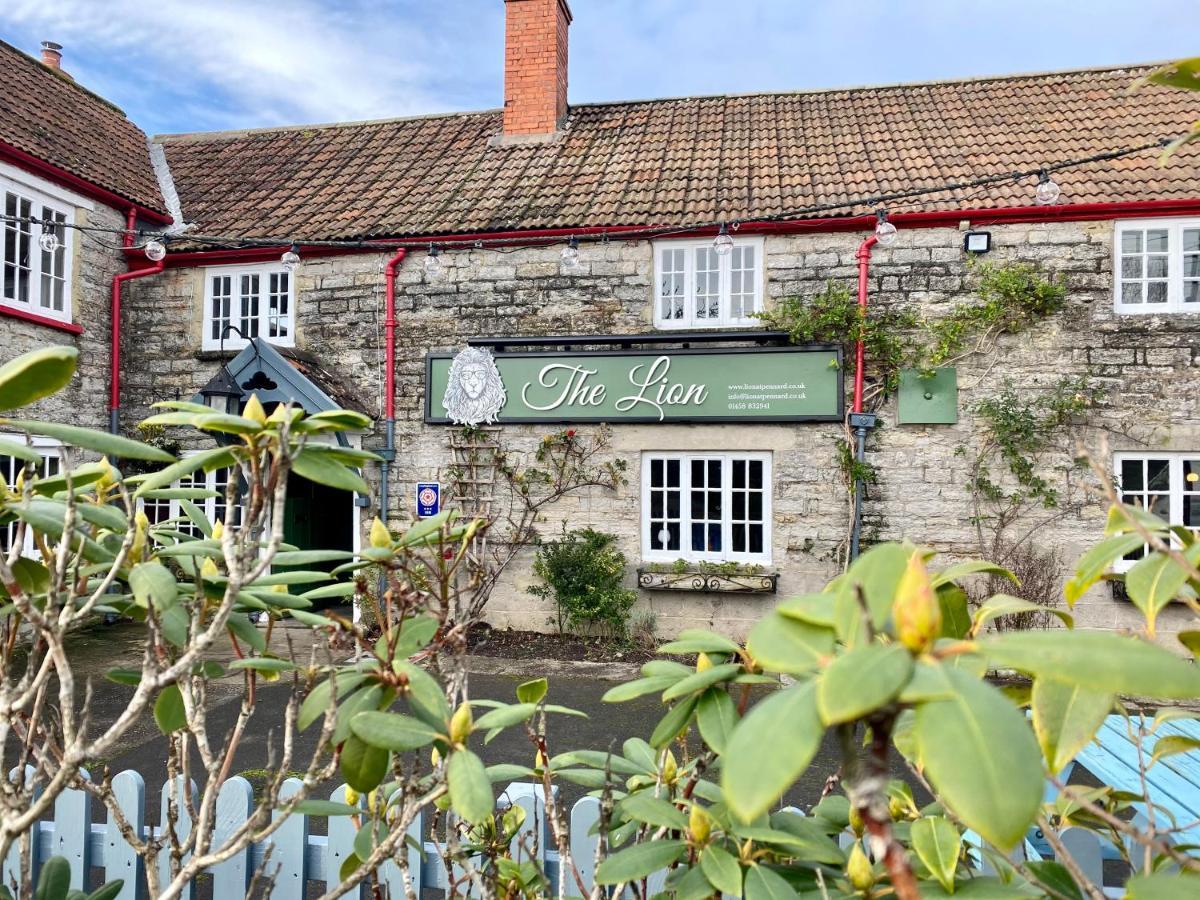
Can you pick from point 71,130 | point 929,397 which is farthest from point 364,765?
point 71,130

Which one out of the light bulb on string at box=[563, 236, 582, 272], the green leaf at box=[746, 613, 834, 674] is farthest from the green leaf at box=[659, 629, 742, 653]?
the light bulb on string at box=[563, 236, 582, 272]

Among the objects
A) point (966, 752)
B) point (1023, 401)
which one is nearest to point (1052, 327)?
point (1023, 401)

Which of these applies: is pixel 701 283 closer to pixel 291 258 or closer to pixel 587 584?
pixel 587 584

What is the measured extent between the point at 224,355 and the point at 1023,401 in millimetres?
9482

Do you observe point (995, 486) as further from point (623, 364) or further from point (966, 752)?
point (966, 752)

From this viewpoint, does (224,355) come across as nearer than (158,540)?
No

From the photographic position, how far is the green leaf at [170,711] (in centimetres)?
170

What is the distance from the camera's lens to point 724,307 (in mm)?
9383

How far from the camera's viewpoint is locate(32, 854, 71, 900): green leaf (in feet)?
5.74

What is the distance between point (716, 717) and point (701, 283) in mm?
8596

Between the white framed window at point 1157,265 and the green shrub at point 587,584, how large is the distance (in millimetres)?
6042

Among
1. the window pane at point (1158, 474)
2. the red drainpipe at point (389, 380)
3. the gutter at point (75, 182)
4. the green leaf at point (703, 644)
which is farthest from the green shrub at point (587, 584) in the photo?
the green leaf at point (703, 644)

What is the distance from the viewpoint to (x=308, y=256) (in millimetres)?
10219

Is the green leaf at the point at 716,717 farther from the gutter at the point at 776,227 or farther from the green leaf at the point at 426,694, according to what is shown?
the gutter at the point at 776,227
